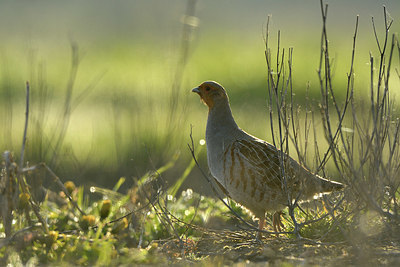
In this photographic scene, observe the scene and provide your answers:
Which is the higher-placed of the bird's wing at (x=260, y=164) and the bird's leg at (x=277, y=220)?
the bird's wing at (x=260, y=164)

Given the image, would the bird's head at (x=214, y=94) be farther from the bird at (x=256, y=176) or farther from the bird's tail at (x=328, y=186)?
the bird's tail at (x=328, y=186)

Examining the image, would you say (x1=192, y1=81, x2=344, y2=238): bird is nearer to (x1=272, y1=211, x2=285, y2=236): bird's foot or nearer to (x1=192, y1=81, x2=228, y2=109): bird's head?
(x1=272, y1=211, x2=285, y2=236): bird's foot

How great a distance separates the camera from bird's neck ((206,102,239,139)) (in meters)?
4.30

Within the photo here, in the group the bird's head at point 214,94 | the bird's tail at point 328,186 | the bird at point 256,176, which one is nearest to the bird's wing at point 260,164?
the bird at point 256,176

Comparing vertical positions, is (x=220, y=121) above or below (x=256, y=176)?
above

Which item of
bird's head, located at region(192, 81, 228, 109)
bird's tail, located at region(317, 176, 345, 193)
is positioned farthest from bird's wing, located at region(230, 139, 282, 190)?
bird's head, located at region(192, 81, 228, 109)

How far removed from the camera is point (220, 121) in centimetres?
434

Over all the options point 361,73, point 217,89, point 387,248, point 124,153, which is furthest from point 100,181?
point 361,73

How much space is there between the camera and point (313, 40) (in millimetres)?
11625

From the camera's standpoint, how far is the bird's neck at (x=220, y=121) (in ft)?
14.1

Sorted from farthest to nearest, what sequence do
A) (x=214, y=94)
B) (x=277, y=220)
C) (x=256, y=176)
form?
(x=214, y=94) → (x=277, y=220) → (x=256, y=176)

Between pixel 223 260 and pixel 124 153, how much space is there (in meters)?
3.19

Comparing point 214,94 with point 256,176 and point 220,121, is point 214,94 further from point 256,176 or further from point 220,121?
point 256,176

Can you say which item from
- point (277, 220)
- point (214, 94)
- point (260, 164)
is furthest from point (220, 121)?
point (277, 220)
